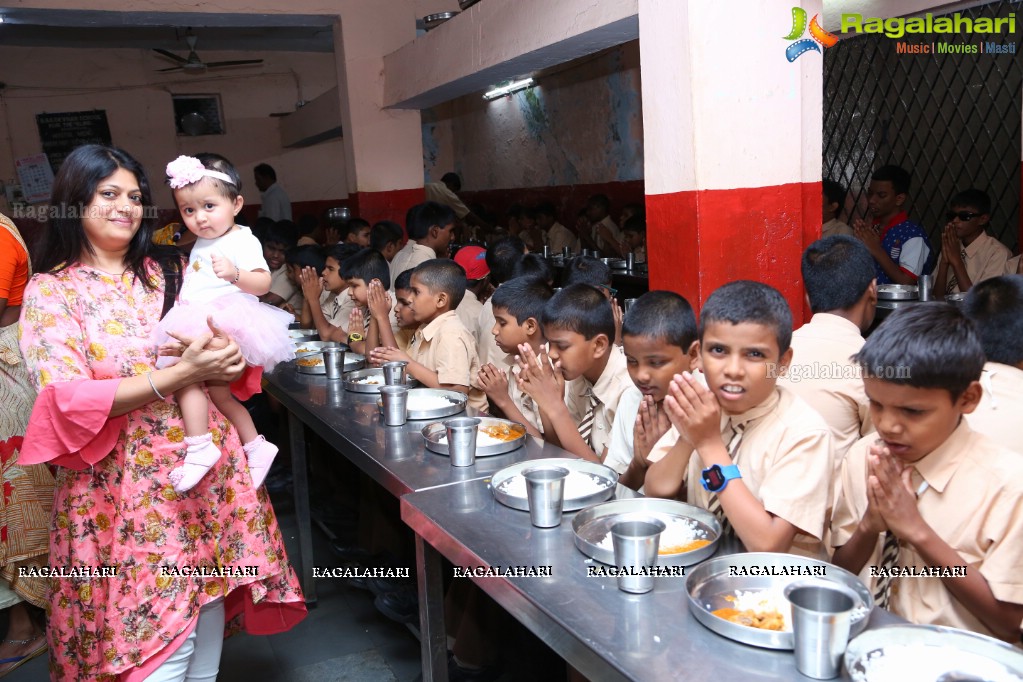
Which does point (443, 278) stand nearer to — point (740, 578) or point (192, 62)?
point (740, 578)

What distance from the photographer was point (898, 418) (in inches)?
62.5

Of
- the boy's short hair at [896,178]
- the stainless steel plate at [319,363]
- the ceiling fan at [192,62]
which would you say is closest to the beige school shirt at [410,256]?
the stainless steel plate at [319,363]

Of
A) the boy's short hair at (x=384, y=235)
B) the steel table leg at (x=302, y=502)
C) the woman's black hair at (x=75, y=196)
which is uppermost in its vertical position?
the woman's black hair at (x=75, y=196)

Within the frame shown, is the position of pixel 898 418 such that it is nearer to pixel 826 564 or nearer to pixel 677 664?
pixel 826 564

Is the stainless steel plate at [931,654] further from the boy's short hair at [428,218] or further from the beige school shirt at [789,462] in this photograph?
the boy's short hair at [428,218]

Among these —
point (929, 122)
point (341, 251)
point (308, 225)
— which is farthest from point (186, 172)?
point (929, 122)

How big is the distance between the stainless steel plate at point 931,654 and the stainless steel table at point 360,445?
1.11 m

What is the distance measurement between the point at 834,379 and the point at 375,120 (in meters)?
5.04

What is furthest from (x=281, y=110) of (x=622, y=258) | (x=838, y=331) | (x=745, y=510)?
(x=745, y=510)

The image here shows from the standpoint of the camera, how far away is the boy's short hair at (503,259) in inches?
184

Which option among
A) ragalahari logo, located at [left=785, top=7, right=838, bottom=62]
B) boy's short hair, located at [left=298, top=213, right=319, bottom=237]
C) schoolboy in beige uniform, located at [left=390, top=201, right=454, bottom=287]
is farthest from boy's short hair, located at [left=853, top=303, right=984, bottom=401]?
boy's short hair, located at [left=298, top=213, right=319, bottom=237]

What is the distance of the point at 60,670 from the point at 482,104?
9700 mm

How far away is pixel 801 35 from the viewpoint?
3.36 m

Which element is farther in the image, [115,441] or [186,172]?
[186,172]
